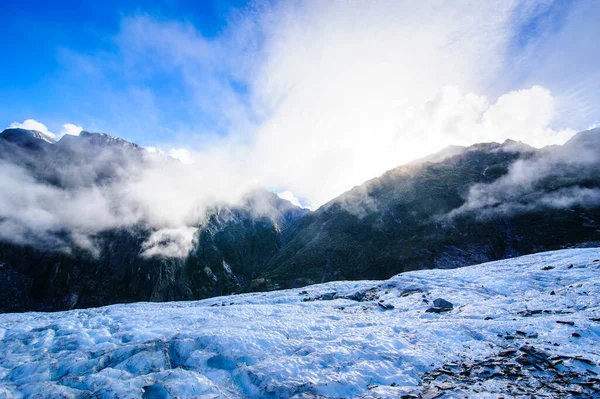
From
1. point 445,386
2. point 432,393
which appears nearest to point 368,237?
point 445,386

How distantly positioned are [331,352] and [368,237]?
133 meters

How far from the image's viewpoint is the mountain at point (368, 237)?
112m

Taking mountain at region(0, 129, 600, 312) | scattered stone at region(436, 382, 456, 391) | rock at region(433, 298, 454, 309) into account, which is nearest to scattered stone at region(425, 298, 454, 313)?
rock at region(433, 298, 454, 309)

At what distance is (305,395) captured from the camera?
32.9 feet

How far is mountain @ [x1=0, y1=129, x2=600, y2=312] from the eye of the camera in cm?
11162

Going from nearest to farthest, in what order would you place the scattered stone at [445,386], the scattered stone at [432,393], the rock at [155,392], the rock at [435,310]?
the scattered stone at [432,393], the scattered stone at [445,386], the rock at [155,392], the rock at [435,310]

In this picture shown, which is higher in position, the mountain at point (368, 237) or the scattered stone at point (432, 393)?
the mountain at point (368, 237)

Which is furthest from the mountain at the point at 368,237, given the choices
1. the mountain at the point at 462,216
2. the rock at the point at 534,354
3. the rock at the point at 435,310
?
the rock at the point at 534,354

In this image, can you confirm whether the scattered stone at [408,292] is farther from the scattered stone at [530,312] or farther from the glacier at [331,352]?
the scattered stone at [530,312]

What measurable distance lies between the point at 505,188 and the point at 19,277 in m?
255

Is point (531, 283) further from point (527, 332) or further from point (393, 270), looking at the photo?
point (393, 270)

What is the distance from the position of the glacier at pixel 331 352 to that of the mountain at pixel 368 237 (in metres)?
99.6

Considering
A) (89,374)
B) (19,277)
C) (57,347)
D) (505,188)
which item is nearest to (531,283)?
(89,374)

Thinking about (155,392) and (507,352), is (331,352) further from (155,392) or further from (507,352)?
(507,352)
